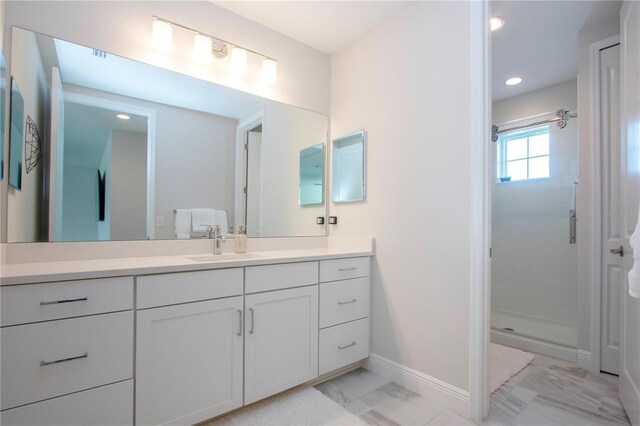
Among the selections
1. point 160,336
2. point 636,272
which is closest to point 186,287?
point 160,336

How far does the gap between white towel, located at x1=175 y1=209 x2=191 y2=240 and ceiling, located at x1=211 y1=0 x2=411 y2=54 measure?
140 centimetres

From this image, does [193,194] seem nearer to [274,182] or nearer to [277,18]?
[274,182]

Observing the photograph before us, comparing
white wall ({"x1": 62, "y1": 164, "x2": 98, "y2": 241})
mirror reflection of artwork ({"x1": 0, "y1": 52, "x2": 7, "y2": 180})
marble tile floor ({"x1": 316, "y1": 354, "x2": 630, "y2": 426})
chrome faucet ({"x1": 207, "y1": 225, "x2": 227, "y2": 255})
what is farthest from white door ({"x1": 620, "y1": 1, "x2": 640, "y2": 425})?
mirror reflection of artwork ({"x1": 0, "y1": 52, "x2": 7, "y2": 180})

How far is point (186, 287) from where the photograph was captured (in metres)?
1.43

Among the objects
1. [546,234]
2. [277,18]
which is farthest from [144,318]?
[546,234]

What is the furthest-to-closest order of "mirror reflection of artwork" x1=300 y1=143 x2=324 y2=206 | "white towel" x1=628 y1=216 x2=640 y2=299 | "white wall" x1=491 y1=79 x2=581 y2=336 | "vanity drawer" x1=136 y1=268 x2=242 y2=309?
"white wall" x1=491 y1=79 x2=581 y2=336 < "mirror reflection of artwork" x1=300 y1=143 x2=324 y2=206 < "vanity drawer" x1=136 y1=268 x2=242 y2=309 < "white towel" x1=628 y1=216 x2=640 y2=299

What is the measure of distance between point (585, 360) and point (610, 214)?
107 centimetres

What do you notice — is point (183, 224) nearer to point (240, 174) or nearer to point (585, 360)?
point (240, 174)

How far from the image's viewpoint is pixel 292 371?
1789mm

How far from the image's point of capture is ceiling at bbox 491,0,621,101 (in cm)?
207

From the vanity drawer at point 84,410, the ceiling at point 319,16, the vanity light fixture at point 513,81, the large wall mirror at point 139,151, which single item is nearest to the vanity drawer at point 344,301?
the large wall mirror at point 139,151

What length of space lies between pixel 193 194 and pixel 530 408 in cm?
237

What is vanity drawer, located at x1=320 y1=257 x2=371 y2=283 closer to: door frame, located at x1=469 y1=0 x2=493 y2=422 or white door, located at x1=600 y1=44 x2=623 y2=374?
door frame, located at x1=469 y1=0 x2=493 y2=422

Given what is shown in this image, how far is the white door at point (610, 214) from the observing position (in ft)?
6.98
